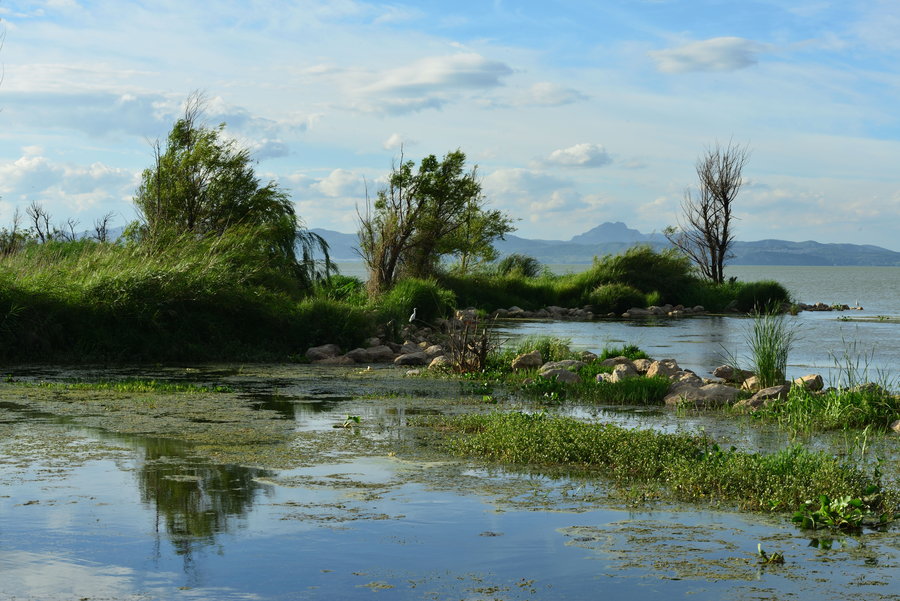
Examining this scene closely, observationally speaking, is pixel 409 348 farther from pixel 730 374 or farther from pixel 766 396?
pixel 766 396

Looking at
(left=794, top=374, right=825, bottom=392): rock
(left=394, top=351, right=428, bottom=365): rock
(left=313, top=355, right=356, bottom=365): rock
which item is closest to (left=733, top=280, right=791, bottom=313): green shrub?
→ (left=394, top=351, right=428, bottom=365): rock

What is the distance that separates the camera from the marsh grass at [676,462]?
278 inches

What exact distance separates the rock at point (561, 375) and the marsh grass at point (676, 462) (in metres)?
4.88

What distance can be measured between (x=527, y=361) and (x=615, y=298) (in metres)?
26.5

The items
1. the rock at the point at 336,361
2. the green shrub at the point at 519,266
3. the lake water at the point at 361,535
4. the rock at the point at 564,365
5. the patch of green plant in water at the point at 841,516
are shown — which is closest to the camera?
the lake water at the point at 361,535

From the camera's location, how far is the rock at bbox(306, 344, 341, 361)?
62.1 ft

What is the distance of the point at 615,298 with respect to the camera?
4288 centimetres

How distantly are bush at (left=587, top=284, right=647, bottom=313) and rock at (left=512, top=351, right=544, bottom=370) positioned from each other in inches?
1023

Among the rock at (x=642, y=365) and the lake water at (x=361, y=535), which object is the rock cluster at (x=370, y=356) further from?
the lake water at (x=361, y=535)

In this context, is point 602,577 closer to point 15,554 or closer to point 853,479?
point 853,479

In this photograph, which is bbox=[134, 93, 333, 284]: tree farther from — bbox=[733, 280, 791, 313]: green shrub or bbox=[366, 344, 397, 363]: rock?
bbox=[733, 280, 791, 313]: green shrub

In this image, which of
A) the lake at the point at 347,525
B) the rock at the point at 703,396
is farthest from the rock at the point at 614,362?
the lake at the point at 347,525

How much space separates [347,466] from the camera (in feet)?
27.8

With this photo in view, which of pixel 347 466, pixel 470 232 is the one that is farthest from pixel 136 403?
pixel 470 232
